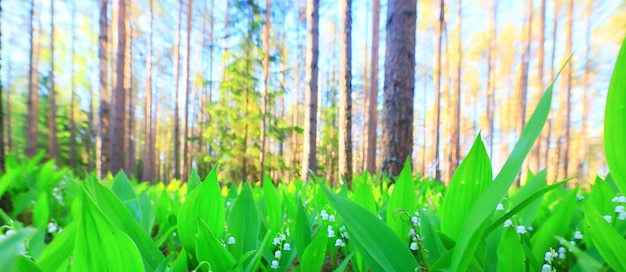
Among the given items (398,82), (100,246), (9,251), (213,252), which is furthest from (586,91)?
(9,251)

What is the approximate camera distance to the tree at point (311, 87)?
679 cm

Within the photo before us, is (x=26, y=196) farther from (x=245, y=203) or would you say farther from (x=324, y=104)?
(x=324, y=104)

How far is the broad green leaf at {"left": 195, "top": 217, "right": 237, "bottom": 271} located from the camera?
625 millimetres

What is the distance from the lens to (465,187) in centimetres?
71

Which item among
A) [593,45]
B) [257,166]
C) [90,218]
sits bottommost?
[257,166]

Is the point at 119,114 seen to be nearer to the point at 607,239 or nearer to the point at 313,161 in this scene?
the point at 313,161

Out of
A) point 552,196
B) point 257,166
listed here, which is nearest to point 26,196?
point 552,196

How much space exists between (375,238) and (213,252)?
1.04 feet

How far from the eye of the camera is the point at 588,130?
19703mm

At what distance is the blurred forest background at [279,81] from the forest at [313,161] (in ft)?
0.25

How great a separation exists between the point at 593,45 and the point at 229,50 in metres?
17.4

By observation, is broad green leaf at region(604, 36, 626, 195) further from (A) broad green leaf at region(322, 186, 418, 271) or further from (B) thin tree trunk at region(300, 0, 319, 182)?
(B) thin tree trunk at region(300, 0, 319, 182)

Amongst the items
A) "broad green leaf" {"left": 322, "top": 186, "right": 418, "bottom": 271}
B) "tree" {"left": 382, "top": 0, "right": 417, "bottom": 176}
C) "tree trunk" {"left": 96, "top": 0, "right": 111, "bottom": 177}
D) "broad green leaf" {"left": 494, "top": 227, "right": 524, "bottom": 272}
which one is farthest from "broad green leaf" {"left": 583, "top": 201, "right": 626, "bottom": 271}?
"tree trunk" {"left": 96, "top": 0, "right": 111, "bottom": 177}

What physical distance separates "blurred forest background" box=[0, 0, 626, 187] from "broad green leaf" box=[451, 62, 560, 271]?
1.06 m
